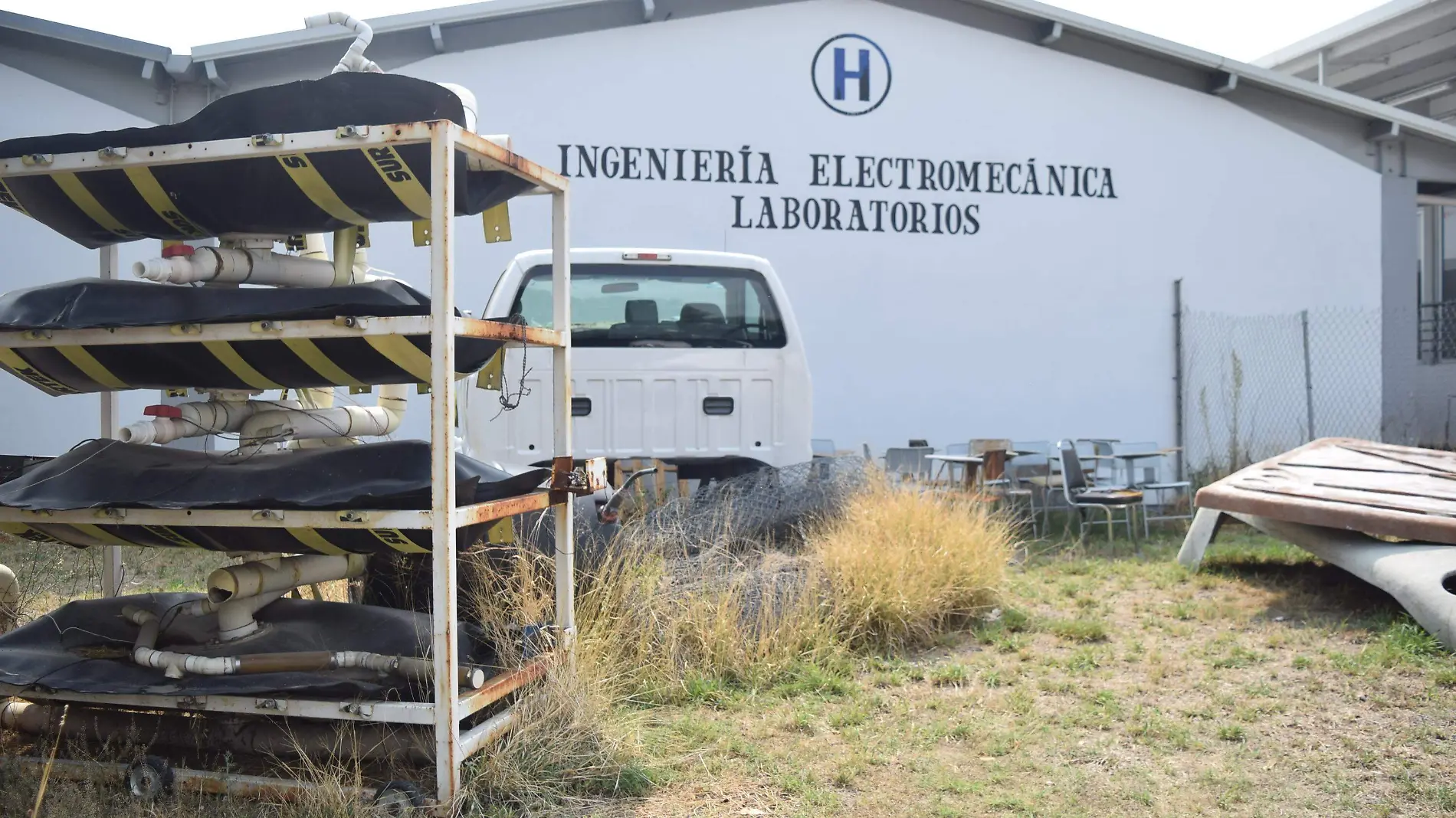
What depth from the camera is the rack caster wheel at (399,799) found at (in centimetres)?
354

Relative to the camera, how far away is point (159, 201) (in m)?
4.00

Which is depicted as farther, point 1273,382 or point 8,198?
point 1273,382

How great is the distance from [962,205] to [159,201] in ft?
32.0

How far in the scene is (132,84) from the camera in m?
10.8

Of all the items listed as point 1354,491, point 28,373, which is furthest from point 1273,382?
point 28,373

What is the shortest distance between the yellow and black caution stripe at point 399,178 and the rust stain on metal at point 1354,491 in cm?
563

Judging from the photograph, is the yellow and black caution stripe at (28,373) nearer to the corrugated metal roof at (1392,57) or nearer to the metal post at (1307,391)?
the metal post at (1307,391)

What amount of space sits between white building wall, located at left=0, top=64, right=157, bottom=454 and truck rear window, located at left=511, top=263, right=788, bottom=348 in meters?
5.53

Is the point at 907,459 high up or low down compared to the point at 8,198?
down

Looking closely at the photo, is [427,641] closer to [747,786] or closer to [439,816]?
[439,816]

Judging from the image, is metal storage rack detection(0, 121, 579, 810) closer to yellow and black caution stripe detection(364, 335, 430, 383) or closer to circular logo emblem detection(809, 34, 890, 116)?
yellow and black caution stripe detection(364, 335, 430, 383)

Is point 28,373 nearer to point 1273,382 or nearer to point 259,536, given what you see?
point 259,536

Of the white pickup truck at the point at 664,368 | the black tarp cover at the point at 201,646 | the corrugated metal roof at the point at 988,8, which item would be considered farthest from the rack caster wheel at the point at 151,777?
the corrugated metal roof at the point at 988,8

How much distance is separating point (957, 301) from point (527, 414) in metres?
6.84
